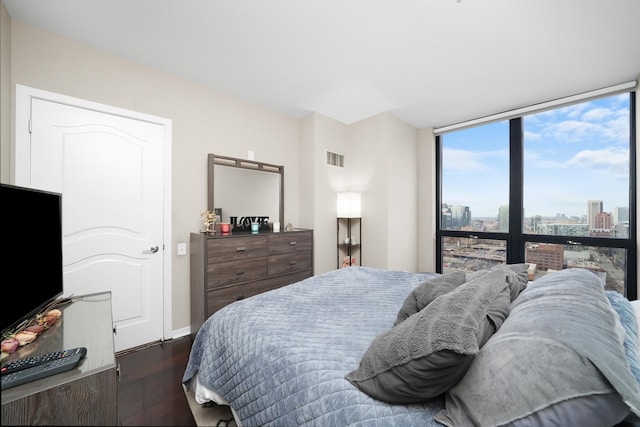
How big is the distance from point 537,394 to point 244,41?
258 cm

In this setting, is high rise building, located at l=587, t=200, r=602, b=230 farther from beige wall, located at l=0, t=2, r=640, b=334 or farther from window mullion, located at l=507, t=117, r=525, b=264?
beige wall, located at l=0, t=2, r=640, b=334

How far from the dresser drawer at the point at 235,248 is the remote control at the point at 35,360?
1470 mm

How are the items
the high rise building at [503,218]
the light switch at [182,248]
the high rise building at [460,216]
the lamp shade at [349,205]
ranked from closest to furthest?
1. the light switch at [182,248]
2. the high rise building at [503,218]
3. the lamp shade at [349,205]
4. the high rise building at [460,216]

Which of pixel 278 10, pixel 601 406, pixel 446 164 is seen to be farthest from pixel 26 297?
pixel 446 164

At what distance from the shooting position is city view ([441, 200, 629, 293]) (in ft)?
8.86

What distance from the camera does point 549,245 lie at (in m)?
3.06

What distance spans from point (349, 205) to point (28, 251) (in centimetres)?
299

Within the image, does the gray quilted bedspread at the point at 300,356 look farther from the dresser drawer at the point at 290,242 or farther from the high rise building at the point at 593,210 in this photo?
the high rise building at the point at 593,210

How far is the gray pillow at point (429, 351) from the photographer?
30.6 inches

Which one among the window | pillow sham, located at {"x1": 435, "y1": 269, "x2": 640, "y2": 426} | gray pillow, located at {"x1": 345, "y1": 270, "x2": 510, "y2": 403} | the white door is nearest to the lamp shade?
the window

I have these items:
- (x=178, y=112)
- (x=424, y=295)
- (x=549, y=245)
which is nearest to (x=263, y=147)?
(x=178, y=112)

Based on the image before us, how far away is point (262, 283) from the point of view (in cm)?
275

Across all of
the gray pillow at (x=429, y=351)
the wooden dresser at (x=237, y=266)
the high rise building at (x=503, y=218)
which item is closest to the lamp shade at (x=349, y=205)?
the wooden dresser at (x=237, y=266)

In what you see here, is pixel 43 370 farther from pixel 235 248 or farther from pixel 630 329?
pixel 630 329
